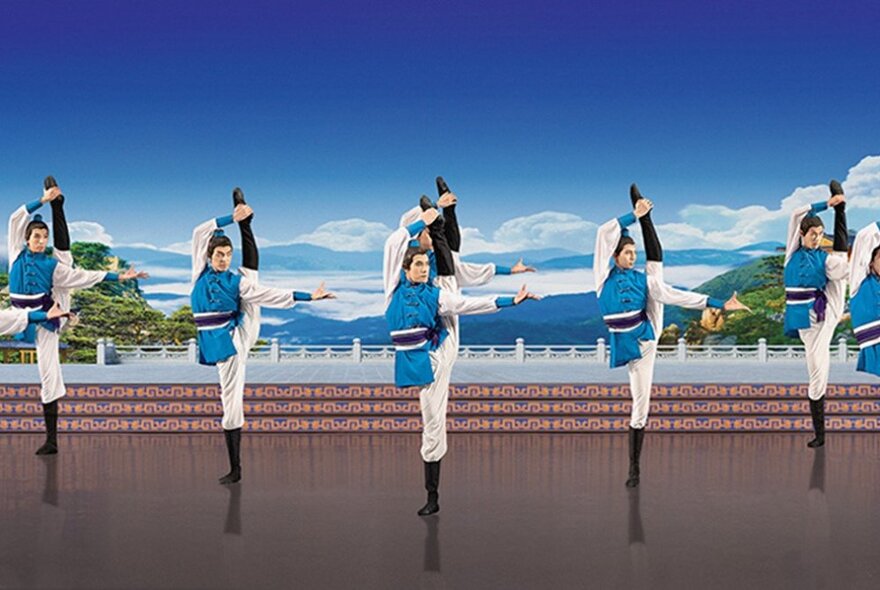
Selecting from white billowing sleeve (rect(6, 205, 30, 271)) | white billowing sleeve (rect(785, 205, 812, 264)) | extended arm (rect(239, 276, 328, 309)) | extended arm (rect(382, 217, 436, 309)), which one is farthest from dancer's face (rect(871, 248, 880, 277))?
white billowing sleeve (rect(6, 205, 30, 271))

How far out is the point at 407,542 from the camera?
3.25 meters

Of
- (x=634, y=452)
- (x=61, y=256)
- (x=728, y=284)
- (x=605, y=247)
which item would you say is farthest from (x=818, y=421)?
(x=728, y=284)

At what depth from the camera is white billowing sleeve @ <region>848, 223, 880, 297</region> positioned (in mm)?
4656

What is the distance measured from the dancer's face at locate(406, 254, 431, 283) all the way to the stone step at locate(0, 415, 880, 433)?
2382 millimetres

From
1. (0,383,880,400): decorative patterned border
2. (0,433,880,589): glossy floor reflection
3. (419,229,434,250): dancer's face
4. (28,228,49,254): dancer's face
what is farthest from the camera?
(0,383,880,400): decorative patterned border

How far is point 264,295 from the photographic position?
4172 millimetres

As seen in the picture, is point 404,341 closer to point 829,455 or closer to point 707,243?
point 829,455

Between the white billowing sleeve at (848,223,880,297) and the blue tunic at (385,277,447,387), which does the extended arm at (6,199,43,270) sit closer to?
the blue tunic at (385,277,447,387)

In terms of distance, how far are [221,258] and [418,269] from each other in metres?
1.28

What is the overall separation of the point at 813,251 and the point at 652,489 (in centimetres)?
212

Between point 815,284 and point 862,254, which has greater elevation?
point 862,254

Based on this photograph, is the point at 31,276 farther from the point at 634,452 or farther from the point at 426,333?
the point at 634,452

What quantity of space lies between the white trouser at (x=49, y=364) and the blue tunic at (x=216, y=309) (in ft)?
4.30

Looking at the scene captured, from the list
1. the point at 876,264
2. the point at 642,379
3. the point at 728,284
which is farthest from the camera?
the point at 728,284
